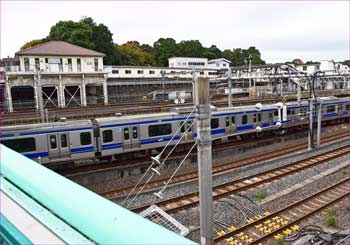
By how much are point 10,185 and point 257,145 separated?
16.3 m

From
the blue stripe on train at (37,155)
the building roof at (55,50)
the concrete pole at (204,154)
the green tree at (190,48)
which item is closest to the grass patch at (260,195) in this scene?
the concrete pole at (204,154)

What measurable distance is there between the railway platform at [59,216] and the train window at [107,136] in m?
11.9

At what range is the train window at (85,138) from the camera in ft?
41.9

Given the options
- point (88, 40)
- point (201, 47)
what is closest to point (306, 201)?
point (88, 40)

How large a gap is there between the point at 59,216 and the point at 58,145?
39.3 ft

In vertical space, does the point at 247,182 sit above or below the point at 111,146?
below

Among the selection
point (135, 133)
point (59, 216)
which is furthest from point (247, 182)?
point (59, 216)

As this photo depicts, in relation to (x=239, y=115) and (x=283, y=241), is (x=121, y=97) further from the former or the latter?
(x=283, y=241)

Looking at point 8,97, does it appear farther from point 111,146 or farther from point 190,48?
point 190,48

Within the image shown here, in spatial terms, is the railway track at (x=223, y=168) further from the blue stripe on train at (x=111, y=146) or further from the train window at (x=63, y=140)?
the train window at (x=63, y=140)

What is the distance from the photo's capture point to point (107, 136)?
13.2 m

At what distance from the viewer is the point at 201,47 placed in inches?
2872

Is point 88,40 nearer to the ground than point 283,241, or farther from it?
farther from it

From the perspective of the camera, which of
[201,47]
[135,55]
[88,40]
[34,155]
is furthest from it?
[201,47]
